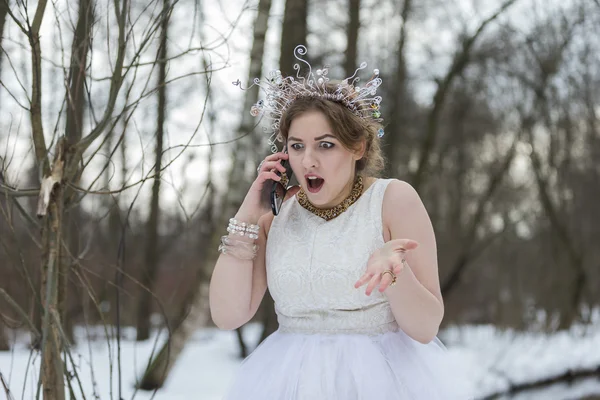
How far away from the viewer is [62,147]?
2.44 metres

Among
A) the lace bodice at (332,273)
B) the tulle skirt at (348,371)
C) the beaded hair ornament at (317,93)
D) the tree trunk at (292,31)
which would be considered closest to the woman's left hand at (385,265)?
the lace bodice at (332,273)

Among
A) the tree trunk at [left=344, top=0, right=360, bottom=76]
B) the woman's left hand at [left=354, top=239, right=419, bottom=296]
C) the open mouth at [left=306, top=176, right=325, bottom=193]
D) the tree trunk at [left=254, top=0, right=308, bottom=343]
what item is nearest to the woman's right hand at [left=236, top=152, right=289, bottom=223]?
the open mouth at [left=306, top=176, right=325, bottom=193]

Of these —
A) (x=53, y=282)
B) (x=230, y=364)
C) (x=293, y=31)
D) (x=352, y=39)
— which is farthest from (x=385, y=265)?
(x=230, y=364)

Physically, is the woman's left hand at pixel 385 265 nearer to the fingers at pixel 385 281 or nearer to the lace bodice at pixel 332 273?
the fingers at pixel 385 281

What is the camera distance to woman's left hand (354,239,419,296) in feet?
6.34

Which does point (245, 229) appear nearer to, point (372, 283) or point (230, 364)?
point (372, 283)

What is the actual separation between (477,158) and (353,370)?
12.5 metres

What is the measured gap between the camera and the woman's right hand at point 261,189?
244cm

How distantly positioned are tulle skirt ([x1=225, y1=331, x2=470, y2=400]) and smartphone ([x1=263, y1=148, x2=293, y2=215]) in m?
0.43

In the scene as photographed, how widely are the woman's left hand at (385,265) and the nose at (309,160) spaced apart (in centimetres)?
42

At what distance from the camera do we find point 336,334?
235 cm

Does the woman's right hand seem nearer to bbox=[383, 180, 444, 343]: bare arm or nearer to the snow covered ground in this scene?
bbox=[383, 180, 444, 343]: bare arm

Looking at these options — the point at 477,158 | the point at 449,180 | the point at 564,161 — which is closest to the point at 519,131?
the point at 564,161

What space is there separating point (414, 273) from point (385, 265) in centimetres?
34
